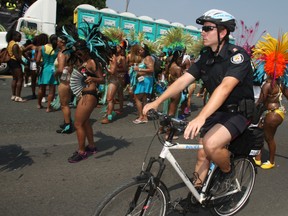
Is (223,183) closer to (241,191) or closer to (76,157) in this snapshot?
(241,191)

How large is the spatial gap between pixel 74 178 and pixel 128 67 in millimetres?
5335

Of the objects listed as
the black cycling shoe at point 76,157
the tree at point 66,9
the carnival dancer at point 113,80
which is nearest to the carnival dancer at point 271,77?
the carnival dancer at point 113,80

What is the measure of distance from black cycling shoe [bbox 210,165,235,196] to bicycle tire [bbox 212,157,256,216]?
3.6 inches

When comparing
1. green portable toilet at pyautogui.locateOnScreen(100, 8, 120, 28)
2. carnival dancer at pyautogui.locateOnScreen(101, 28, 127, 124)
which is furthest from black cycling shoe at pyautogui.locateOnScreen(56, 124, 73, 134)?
green portable toilet at pyautogui.locateOnScreen(100, 8, 120, 28)

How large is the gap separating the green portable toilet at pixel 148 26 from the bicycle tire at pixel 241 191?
14461 mm

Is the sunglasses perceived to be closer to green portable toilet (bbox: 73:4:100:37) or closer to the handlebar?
the handlebar

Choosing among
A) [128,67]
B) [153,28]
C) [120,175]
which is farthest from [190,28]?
[120,175]

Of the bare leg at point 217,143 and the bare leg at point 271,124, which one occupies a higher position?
the bare leg at point 217,143

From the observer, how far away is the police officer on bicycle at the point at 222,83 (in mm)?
2771

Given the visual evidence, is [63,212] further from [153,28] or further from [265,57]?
[153,28]

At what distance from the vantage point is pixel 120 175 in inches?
173

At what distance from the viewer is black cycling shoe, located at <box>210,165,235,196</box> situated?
3.23 meters

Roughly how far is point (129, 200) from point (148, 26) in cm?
1593

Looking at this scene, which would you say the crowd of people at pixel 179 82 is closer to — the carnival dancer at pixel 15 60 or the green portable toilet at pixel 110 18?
the carnival dancer at pixel 15 60
